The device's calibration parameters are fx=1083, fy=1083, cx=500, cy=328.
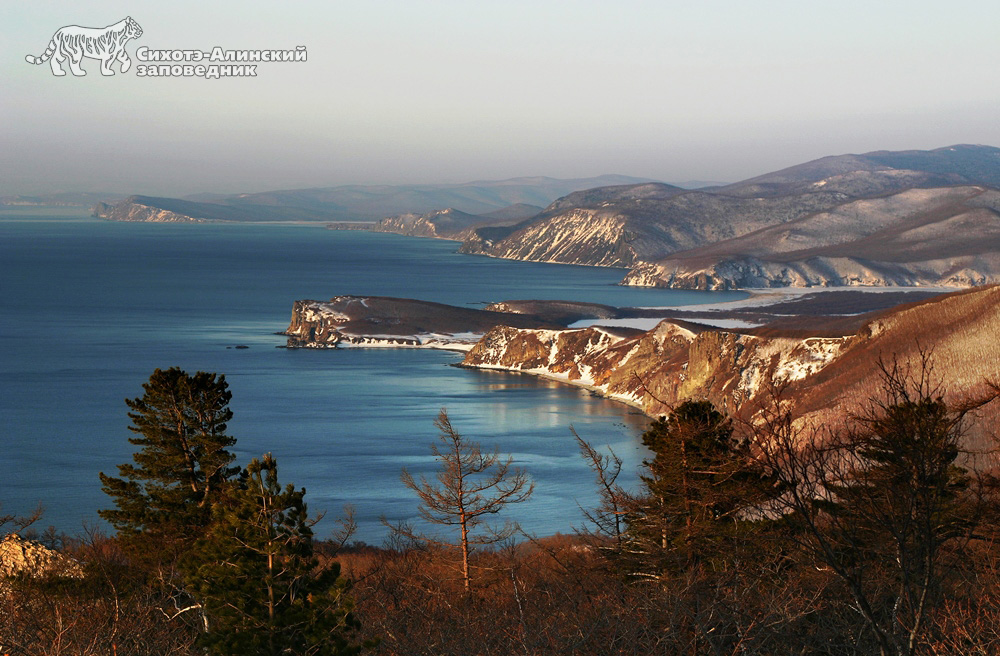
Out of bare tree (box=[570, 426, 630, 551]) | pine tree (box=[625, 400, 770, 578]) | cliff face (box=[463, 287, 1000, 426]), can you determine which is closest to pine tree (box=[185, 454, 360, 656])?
bare tree (box=[570, 426, 630, 551])

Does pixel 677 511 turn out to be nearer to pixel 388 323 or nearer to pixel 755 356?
pixel 755 356

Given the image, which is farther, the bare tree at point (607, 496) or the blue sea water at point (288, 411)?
the blue sea water at point (288, 411)

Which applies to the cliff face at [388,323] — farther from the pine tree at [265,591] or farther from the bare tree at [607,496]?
the pine tree at [265,591]

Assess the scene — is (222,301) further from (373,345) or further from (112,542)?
(112,542)

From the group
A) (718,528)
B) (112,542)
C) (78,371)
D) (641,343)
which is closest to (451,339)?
(641,343)

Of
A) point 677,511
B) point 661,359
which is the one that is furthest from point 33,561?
point 661,359

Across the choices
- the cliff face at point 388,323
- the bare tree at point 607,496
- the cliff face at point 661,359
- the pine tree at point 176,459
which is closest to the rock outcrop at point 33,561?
the pine tree at point 176,459
